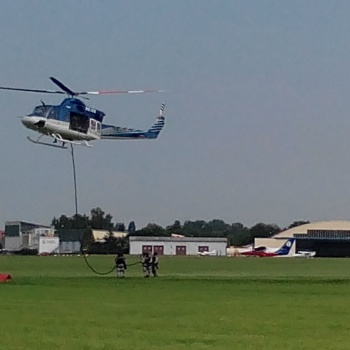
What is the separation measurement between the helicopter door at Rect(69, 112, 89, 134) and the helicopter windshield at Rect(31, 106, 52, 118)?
4.14 feet

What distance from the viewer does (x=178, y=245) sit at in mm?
175375

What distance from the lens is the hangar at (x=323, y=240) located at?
185 meters

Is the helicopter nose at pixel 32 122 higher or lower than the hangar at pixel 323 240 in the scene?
higher

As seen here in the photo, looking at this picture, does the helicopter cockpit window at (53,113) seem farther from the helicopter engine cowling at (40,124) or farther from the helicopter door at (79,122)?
the helicopter door at (79,122)

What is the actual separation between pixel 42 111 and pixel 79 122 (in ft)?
7.10

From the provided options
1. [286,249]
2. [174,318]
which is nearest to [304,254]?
[286,249]

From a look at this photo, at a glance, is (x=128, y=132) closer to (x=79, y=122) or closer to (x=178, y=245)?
(x=79, y=122)

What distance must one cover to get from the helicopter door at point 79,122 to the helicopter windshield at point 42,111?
4.14ft

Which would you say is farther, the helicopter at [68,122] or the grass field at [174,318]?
the helicopter at [68,122]

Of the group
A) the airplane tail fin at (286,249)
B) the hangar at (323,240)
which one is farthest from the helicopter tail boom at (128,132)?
the hangar at (323,240)

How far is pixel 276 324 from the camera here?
870 inches

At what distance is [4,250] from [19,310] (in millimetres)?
175301

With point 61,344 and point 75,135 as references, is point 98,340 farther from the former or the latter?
point 75,135

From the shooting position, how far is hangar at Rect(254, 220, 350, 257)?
7293 inches
